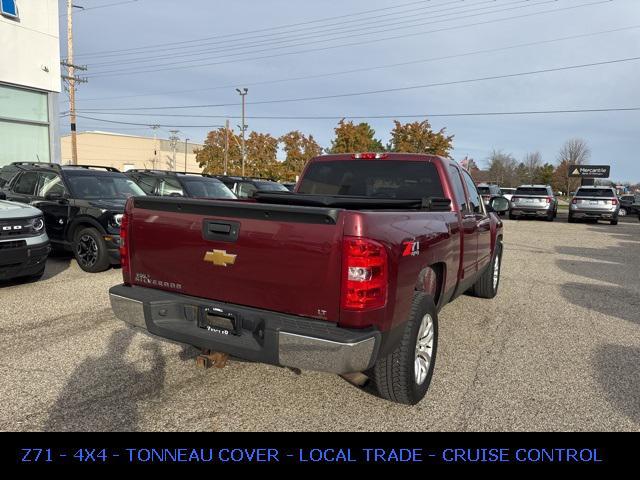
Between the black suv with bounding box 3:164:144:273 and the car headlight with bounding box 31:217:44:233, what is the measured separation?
0.82m

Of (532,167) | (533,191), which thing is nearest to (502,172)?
(532,167)

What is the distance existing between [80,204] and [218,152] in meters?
51.6

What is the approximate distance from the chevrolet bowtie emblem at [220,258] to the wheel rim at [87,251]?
5.12m

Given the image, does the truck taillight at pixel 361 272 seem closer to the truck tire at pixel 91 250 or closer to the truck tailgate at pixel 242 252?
the truck tailgate at pixel 242 252

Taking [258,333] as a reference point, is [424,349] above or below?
below

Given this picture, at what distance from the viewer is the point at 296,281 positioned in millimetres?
2709

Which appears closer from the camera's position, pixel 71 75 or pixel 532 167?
pixel 71 75

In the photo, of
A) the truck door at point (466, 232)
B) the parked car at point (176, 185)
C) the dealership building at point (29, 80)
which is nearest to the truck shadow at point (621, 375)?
the truck door at point (466, 232)

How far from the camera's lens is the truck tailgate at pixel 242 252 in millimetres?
2637

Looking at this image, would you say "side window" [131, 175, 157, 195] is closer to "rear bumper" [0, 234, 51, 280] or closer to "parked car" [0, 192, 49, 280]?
"parked car" [0, 192, 49, 280]

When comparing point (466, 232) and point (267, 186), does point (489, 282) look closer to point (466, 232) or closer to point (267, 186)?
point (466, 232)
